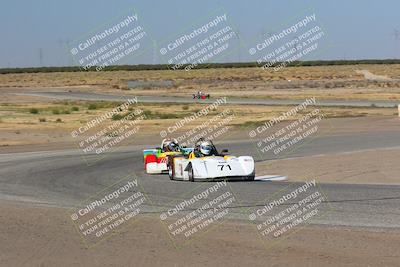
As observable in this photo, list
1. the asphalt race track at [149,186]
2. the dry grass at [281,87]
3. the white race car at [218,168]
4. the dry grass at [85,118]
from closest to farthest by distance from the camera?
the asphalt race track at [149,186], the white race car at [218,168], the dry grass at [85,118], the dry grass at [281,87]

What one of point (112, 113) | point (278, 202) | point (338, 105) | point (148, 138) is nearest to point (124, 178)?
point (278, 202)

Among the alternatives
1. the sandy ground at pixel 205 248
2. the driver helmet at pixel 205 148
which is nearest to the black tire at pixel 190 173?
the driver helmet at pixel 205 148

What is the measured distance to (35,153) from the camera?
36.7 metres

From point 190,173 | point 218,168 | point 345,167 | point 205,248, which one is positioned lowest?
point 345,167

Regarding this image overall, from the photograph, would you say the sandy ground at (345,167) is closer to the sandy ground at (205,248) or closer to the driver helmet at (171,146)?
the driver helmet at (171,146)

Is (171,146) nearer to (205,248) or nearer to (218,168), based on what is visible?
(218,168)

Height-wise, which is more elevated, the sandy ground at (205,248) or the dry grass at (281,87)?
the sandy ground at (205,248)

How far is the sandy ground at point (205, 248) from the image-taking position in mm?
11383

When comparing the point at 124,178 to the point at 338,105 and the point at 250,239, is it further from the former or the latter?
the point at 338,105

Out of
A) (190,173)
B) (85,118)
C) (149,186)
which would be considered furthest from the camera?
(85,118)

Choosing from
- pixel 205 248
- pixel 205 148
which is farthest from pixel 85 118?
pixel 205 248

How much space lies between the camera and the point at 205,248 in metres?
12.4

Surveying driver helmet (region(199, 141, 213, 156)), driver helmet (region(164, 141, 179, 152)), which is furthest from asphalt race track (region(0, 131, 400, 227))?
Result: driver helmet (region(199, 141, 213, 156))

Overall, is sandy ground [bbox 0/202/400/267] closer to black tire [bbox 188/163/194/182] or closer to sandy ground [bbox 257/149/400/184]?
black tire [bbox 188/163/194/182]
